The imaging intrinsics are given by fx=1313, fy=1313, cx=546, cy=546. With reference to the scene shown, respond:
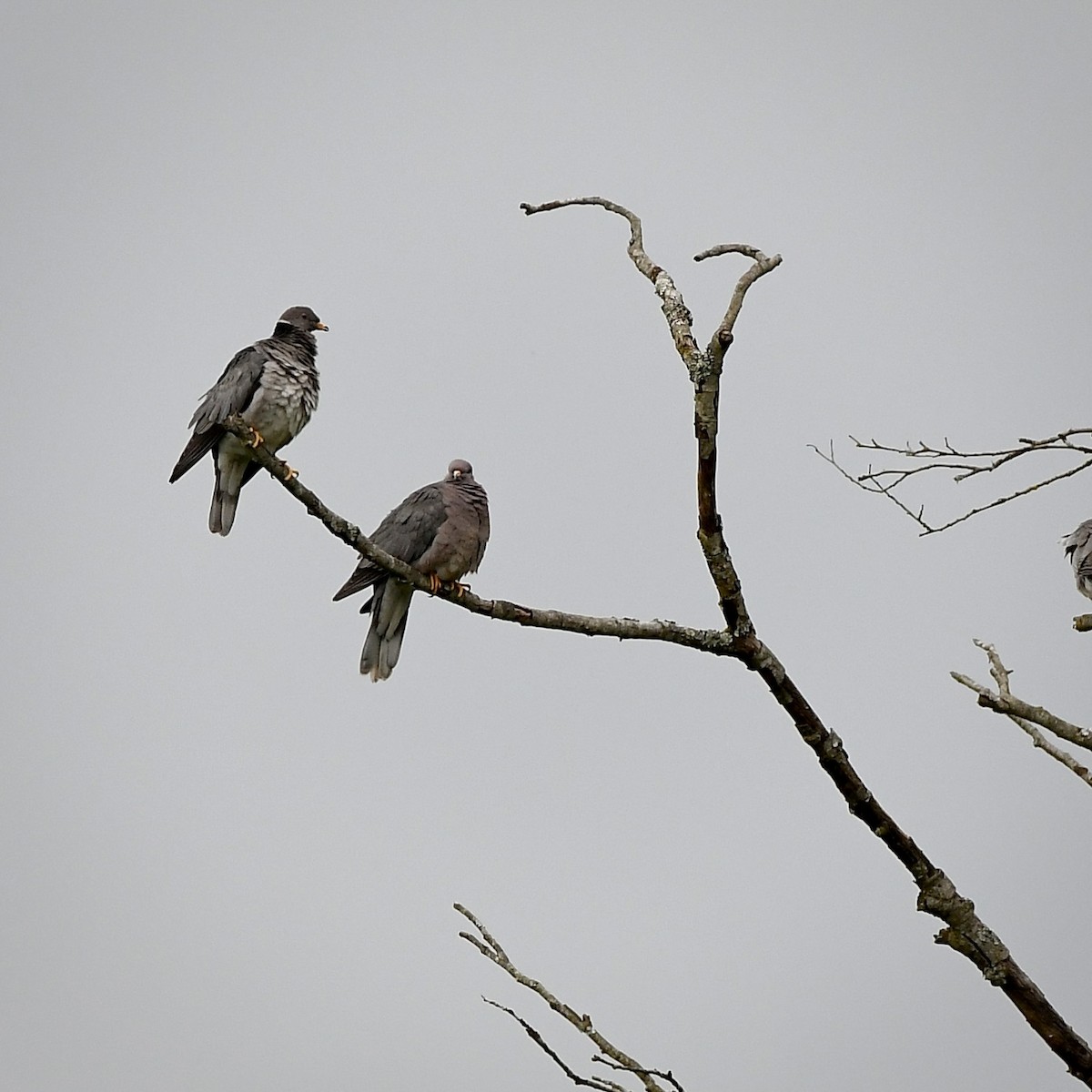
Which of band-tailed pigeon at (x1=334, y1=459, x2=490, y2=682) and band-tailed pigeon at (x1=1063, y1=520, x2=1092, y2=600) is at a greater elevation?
band-tailed pigeon at (x1=1063, y1=520, x2=1092, y2=600)

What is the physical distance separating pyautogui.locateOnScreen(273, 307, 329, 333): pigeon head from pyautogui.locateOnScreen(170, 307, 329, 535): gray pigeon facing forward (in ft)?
1.59

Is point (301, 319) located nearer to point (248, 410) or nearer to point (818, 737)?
point (248, 410)

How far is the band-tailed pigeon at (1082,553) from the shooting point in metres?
7.11

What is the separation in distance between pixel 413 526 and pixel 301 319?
6.21 feet

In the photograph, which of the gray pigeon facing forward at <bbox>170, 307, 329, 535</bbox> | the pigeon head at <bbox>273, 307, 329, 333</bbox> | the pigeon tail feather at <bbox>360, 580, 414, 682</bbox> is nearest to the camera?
the gray pigeon facing forward at <bbox>170, 307, 329, 535</bbox>

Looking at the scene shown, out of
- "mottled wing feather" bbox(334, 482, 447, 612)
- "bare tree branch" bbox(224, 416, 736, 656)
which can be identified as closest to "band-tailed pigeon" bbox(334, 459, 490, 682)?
"mottled wing feather" bbox(334, 482, 447, 612)

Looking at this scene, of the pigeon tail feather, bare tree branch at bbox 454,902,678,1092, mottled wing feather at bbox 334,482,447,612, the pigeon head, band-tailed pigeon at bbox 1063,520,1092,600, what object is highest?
the pigeon head

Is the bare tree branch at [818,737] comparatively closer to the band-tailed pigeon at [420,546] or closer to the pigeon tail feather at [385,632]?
the band-tailed pigeon at [420,546]

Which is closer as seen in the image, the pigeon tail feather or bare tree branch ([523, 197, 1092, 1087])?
bare tree branch ([523, 197, 1092, 1087])

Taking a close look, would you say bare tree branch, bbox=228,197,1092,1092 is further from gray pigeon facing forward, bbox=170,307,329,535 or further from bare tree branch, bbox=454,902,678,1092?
gray pigeon facing forward, bbox=170,307,329,535

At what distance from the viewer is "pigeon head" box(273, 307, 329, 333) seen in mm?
8305

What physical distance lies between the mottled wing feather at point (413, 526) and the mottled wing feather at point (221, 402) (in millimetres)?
1042

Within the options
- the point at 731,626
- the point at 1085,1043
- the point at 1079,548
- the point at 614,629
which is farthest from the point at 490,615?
the point at 1079,548

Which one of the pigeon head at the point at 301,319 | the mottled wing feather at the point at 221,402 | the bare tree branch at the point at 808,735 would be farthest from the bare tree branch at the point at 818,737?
the pigeon head at the point at 301,319
